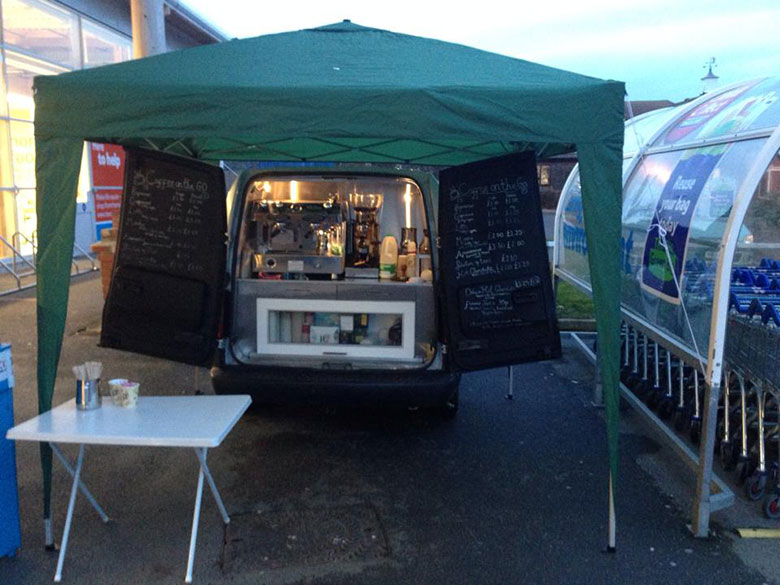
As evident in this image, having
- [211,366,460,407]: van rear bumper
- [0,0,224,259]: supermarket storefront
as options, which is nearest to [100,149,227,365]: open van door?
[211,366,460,407]: van rear bumper

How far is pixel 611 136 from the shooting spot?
3.45 m

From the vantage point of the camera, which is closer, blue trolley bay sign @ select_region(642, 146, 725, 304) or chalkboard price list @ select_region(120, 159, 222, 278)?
chalkboard price list @ select_region(120, 159, 222, 278)

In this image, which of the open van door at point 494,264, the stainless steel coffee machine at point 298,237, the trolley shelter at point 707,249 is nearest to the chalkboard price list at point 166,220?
the stainless steel coffee machine at point 298,237

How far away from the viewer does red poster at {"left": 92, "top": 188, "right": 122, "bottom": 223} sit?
1555 cm

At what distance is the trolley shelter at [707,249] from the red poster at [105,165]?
12.3m

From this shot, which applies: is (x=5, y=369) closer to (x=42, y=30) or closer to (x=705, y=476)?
(x=705, y=476)

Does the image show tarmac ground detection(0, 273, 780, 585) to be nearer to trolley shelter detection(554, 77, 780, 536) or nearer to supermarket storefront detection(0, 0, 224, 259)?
trolley shelter detection(554, 77, 780, 536)

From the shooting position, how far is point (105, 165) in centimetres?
1572

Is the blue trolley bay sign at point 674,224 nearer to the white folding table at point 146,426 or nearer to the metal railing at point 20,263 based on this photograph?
the white folding table at point 146,426

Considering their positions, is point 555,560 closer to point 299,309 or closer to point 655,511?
point 655,511

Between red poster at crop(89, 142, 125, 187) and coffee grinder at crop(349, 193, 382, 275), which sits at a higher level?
red poster at crop(89, 142, 125, 187)

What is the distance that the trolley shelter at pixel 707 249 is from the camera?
382cm

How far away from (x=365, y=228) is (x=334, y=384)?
55.3 inches

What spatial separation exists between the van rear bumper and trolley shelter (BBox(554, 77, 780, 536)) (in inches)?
51.4
